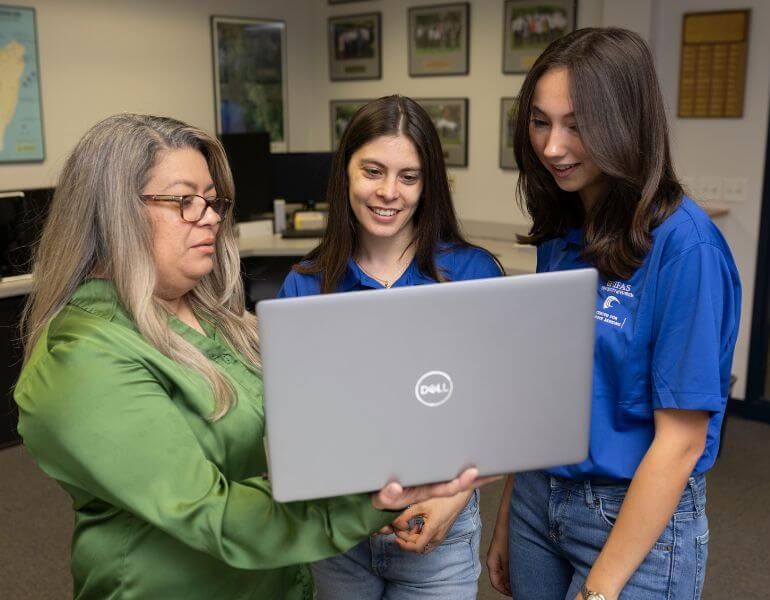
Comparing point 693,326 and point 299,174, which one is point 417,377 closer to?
point 693,326

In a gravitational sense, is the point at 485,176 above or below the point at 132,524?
above

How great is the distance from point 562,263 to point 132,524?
751 millimetres

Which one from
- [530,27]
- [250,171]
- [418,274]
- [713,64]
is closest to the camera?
[418,274]

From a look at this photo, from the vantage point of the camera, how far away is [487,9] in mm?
4391

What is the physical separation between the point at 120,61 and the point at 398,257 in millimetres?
3537

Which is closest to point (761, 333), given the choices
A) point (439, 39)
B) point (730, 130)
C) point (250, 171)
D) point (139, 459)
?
point (730, 130)

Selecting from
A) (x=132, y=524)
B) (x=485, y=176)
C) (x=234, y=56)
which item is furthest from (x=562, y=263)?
(x=234, y=56)

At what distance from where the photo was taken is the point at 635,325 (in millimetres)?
1112

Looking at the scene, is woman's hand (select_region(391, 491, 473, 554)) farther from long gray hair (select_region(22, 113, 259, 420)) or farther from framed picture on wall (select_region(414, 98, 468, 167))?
framed picture on wall (select_region(414, 98, 468, 167))

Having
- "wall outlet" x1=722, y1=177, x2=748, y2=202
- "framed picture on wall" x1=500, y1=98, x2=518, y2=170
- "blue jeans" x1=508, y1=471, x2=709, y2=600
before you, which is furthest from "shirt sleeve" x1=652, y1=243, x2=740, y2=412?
"framed picture on wall" x1=500, y1=98, x2=518, y2=170

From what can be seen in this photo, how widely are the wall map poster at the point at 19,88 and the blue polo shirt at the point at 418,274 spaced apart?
3.17 meters

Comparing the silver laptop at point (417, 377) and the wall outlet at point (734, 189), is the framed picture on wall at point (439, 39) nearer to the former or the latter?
the wall outlet at point (734, 189)

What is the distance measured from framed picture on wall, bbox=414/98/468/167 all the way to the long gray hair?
3542 millimetres

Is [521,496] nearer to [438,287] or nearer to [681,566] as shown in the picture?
[681,566]
